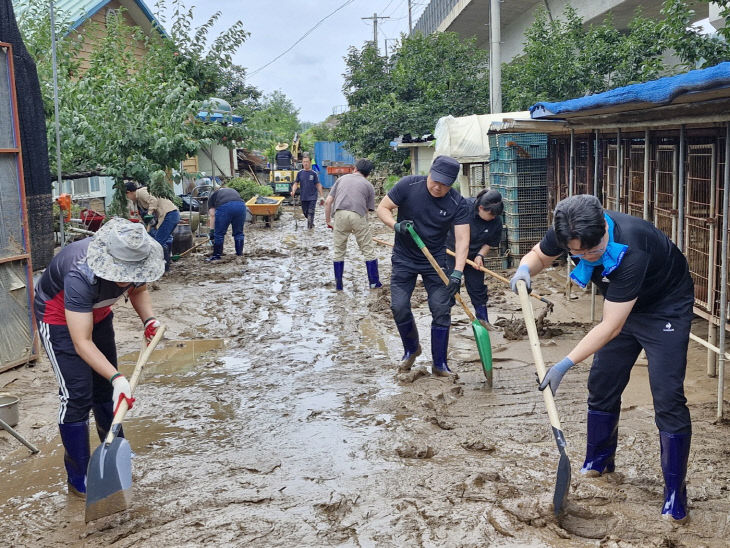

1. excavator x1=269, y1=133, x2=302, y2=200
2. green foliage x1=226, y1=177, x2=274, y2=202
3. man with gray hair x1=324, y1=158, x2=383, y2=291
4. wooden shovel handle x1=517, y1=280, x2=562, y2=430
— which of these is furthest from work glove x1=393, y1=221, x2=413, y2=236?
excavator x1=269, y1=133, x2=302, y2=200

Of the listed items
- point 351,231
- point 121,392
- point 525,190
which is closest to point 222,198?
point 351,231

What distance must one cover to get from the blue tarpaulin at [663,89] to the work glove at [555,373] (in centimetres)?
199

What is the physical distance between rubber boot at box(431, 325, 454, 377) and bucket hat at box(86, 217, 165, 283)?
2.96 meters

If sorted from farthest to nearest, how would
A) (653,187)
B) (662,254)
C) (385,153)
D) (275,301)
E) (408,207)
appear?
(385,153)
(275,301)
(653,187)
(408,207)
(662,254)

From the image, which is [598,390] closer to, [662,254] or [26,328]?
[662,254]

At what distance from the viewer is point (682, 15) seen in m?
9.30

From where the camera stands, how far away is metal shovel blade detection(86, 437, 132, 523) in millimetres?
3932

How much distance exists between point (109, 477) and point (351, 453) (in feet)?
5.06

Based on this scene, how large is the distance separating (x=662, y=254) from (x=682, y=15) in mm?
6790

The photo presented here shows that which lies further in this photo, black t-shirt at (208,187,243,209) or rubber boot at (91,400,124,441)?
black t-shirt at (208,187,243,209)

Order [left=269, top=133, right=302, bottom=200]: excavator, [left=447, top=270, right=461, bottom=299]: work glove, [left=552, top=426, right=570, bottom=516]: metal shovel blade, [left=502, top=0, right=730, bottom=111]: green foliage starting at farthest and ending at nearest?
[left=269, top=133, right=302, bottom=200]: excavator, [left=502, top=0, right=730, bottom=111]: green foliage, [left=447, top=270, right=461, bottom=299]: work glove, [left=552, top=426, right=570, bottom=516]: metal shovel blade

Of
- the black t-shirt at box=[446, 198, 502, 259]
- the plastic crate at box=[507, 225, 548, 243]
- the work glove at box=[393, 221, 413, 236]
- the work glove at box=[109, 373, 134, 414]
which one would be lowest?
the work glove at box=[109, 373, 134, 414]

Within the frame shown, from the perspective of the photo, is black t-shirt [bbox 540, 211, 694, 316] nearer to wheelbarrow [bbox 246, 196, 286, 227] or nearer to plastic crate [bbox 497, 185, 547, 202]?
plastic crate [bbox 497, 185, 547, 202]

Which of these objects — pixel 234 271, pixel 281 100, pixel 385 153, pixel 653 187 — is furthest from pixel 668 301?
pixel 281 100
